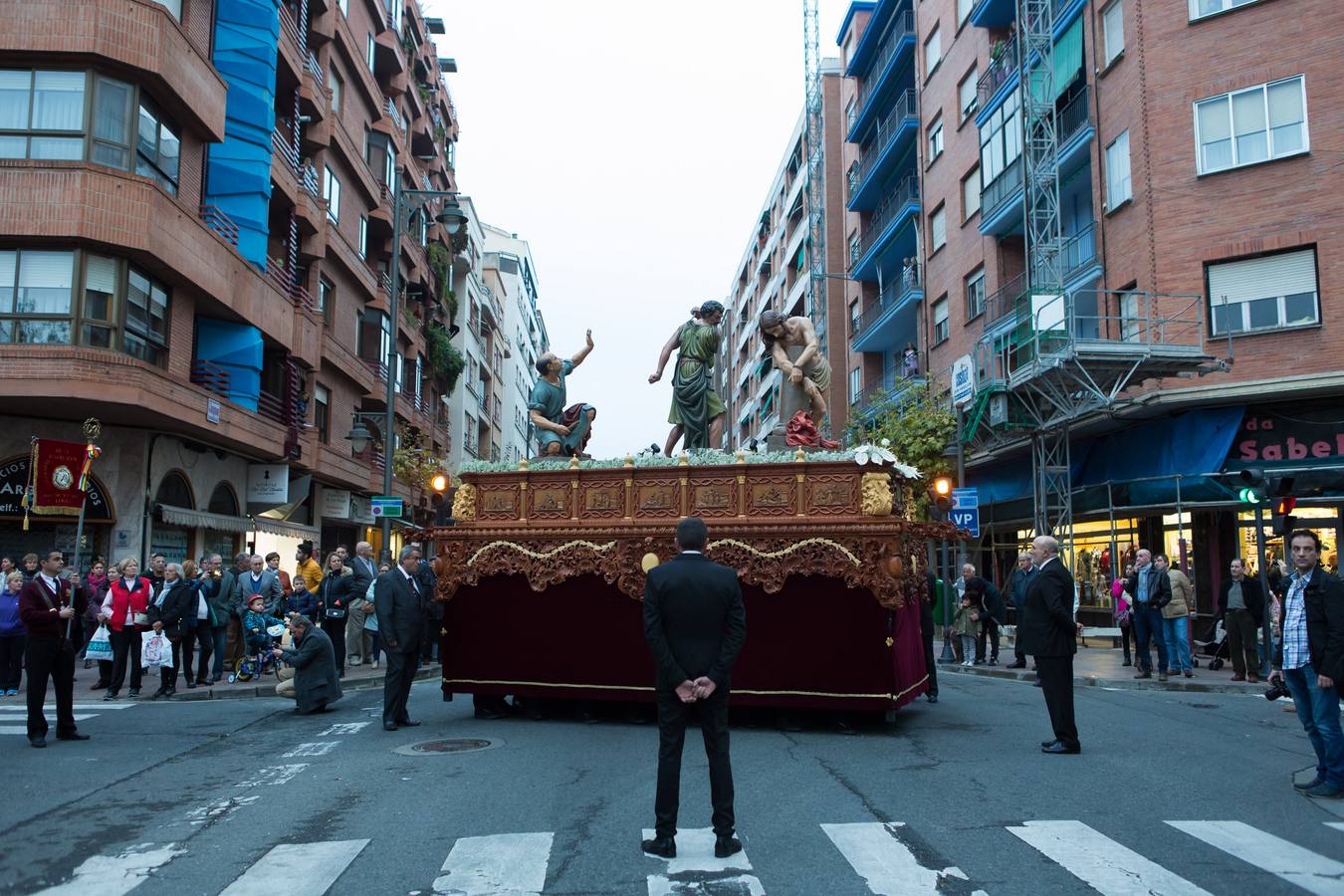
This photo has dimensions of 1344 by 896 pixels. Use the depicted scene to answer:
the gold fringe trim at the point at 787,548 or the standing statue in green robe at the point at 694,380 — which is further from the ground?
the standing statue in green robe at the point at 694,380

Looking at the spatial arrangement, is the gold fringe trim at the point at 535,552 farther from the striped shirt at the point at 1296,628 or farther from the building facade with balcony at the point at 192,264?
the building facade with balcony at the point at 192,264

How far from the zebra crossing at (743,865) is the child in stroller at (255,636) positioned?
9.07 metres

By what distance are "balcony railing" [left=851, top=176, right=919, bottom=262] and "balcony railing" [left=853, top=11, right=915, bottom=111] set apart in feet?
14.5

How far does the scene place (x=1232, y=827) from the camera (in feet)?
20.3

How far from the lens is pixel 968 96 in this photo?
102 ft

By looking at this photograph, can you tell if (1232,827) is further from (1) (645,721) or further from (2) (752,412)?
(2) (752,412)

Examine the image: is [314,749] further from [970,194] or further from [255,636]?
[970,194]

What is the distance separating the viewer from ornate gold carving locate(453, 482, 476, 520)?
11102mm

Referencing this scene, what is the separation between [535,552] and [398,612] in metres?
1.48

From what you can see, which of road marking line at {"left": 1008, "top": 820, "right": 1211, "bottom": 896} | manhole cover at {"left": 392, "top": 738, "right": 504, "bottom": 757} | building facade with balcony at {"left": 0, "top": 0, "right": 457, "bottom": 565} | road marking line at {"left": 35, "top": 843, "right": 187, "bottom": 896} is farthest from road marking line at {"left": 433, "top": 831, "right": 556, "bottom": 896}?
building facade with balcony at {"left": 0, "top": 0, "right": 457, "bottom": 565}

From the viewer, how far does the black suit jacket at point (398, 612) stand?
33.7 ft

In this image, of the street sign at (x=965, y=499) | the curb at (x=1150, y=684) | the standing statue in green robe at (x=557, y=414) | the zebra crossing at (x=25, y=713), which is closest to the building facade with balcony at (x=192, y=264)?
the zebra crossing at (x=25, y=713)

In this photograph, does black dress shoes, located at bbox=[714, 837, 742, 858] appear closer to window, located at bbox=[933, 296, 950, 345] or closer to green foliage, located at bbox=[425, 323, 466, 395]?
window, located at bbox=[933, 296, 950, 345]

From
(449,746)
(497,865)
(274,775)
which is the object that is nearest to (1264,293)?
(449,746)
